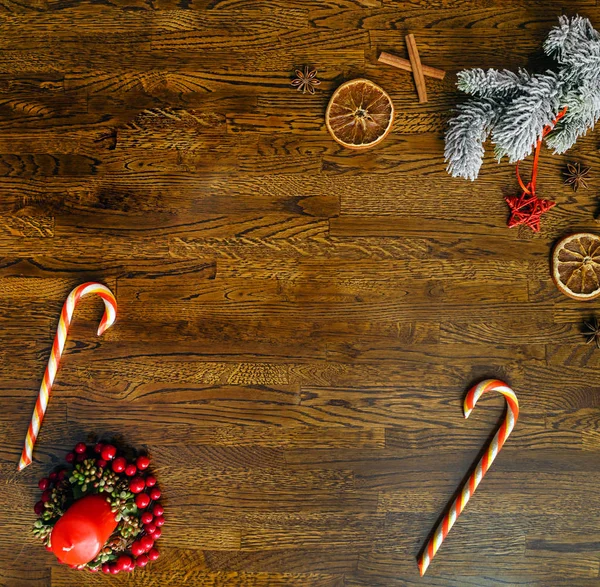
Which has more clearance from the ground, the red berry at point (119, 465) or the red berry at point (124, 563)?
the red berry at point (119, 465)

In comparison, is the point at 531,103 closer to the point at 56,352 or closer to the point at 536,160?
the point at 536,160

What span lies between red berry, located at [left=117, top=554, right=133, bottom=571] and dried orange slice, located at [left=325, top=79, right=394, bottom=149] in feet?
4.79

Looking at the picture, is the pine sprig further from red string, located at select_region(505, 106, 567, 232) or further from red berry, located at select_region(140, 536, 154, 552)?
red berry, located at select_region(140, 536, 154, 552)

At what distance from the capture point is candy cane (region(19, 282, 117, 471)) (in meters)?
1.58

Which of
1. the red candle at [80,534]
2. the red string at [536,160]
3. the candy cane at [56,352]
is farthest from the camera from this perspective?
the candy cane at [56,352]

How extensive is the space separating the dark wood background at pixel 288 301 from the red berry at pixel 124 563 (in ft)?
0.37

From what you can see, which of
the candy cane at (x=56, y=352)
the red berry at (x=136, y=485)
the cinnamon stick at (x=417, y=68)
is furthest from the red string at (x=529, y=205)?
the red berry at (x=136, y=485)

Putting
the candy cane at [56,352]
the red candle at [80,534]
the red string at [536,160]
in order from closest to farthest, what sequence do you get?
the red candle at [80,534] → the red string at [536,160] → the candy cane at [56,352]

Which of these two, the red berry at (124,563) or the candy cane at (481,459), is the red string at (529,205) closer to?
the candy cane at (481,459)

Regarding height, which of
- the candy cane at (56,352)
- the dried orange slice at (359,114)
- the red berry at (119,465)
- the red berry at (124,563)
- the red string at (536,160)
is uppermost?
the dried orange slice at (359,114)

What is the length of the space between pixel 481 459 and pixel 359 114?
1.15 metres

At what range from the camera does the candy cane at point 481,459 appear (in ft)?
5.02

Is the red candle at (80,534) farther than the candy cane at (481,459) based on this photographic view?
No

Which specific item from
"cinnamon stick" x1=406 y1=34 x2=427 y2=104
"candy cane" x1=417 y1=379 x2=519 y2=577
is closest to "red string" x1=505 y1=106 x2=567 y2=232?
"cinnamon stick" x1=406 y1=34 x2=427 y2=104
